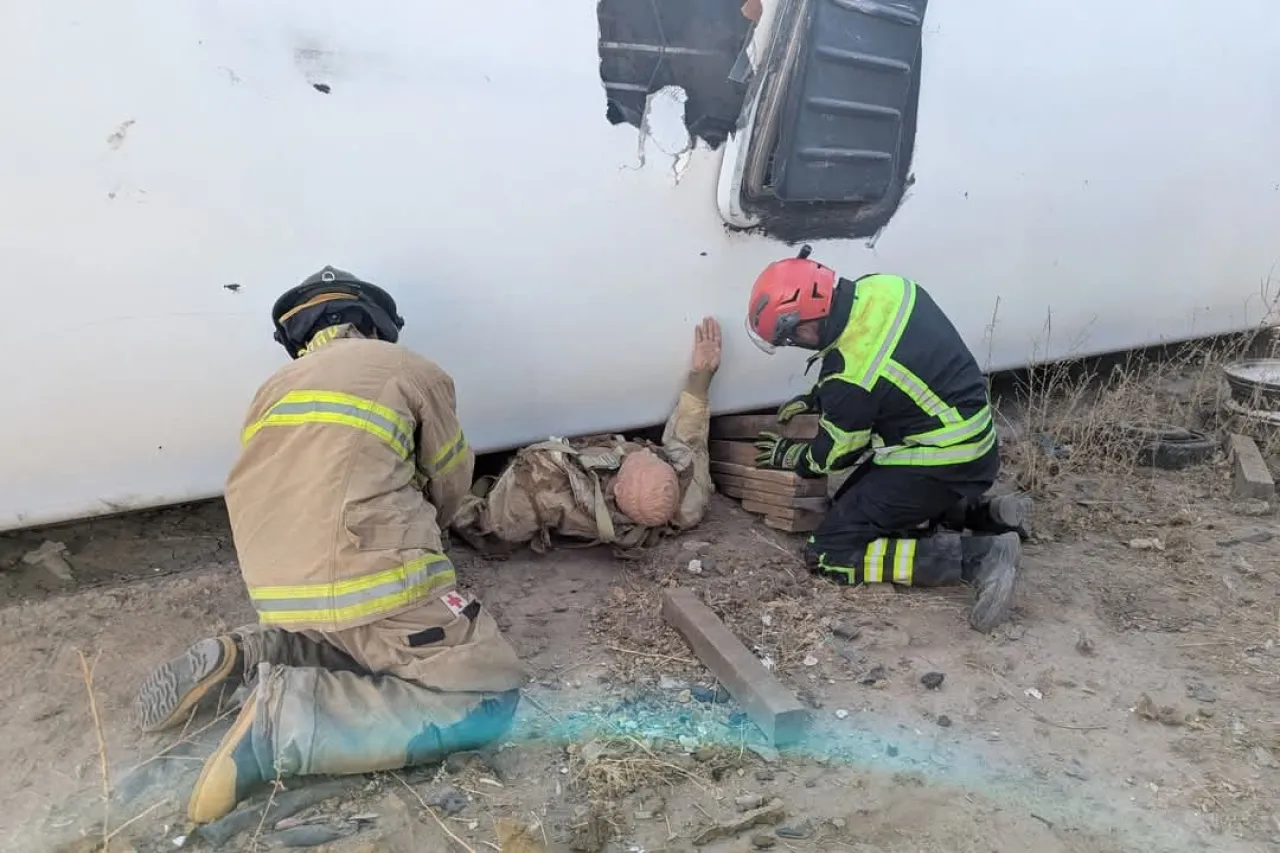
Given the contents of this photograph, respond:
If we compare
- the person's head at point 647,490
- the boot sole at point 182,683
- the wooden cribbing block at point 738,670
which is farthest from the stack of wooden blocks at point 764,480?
the boot sole at point 182,683

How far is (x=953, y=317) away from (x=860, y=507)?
1.24m

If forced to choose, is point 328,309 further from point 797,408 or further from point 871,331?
point 797,408

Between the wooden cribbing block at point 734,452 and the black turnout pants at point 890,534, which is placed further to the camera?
the wooden cribbing block at point 734,452

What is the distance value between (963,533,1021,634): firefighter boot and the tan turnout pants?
5.12 ft

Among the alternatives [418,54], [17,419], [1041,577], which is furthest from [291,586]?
[1041,577]

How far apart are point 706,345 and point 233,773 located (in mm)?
2233

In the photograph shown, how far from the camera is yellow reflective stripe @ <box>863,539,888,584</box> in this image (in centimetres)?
347

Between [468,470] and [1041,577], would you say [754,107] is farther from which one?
[1041,577]

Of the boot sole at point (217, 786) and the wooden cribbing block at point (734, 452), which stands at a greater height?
the wooden cribbing block at point (734, 452)

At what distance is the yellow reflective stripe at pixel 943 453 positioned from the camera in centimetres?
343

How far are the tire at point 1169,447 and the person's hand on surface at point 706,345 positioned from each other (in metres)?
2.31

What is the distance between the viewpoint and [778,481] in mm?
3824

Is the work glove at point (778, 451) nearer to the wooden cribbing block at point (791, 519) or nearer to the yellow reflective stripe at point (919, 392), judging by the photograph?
the wooden cribbing block at point (791, 519)

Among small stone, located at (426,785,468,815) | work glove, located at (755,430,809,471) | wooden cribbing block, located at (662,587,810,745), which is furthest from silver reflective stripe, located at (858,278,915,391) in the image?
small stone, located at (426,785,468,815)
